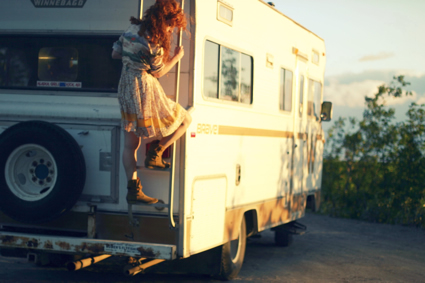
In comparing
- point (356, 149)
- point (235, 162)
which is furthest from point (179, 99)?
point (356, 149)

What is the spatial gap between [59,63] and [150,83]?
3.82ft

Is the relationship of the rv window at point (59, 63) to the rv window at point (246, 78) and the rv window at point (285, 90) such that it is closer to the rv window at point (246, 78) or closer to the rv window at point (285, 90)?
the rv window at point (246, 78)

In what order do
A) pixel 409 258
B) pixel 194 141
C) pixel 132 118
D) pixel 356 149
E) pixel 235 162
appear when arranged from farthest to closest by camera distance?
pixel 356 149
pixel 409 258
pixel 235 162
pixel 194 141
pixel 132 118

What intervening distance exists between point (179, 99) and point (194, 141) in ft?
1.33

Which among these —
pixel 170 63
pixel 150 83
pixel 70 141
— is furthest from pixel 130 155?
pixel 170 63

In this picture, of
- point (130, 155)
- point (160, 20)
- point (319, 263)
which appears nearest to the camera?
point (160, 20)

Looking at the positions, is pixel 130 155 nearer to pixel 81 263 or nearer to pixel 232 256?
pixel 81 263

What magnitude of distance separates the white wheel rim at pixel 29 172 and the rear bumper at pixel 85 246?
1.24 feet

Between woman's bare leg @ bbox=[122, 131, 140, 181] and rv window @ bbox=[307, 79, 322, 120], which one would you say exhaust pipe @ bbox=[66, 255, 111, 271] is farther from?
rv window @ bbox=[307, 79, 322, 120]


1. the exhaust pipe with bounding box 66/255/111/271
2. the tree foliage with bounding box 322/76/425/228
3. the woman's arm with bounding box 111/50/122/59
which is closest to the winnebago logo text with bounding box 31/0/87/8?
the woman's arm with bounding box 111/50/122/59

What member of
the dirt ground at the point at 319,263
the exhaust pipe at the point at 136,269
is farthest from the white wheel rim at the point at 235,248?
the exhaust pipe at the point at 136,269

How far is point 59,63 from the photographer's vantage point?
5488 millimetres

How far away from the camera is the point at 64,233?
5.29m

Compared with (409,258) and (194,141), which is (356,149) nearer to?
(409,258)
